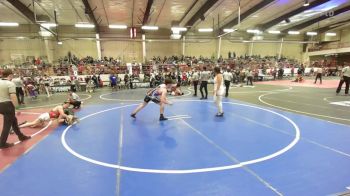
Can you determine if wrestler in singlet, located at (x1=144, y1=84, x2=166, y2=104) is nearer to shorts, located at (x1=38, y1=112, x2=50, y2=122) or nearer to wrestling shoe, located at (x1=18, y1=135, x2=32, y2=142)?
shorts, located at (x1=38, y1=112, x2=50, y2=122)

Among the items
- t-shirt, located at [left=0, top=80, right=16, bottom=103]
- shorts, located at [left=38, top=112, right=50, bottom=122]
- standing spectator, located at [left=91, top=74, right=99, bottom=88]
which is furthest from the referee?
standing spectator, located at [left=91, top=74, right=99, bottom=88]

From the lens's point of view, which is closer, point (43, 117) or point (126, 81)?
point (43, 117)

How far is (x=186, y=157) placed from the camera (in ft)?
15.3

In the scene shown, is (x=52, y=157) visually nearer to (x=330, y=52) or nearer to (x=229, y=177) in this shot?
(x=229, y=177)

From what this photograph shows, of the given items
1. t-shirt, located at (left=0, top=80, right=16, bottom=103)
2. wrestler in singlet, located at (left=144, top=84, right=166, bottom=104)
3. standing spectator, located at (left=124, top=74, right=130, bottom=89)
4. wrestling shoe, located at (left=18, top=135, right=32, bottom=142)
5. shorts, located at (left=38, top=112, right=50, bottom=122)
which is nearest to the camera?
t-shirt, located at (left=0, top=80, right=16, bottom=103)

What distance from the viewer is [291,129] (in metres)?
6.40

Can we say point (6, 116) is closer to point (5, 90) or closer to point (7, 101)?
point (7, 101)

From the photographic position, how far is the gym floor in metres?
3.56

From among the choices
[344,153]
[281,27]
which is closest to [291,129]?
[344,153]

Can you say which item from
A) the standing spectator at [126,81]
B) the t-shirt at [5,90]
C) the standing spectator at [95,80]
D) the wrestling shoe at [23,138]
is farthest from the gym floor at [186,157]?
the standing spectator at [95,80]

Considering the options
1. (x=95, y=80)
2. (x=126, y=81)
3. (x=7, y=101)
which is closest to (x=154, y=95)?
(x=7, y=101)

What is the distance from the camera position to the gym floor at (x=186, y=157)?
3561 millimetres

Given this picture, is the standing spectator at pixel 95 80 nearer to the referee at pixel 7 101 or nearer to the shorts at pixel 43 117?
the shorts at pixel 43 117

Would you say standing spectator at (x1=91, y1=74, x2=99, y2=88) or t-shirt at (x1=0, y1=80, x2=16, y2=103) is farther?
standing spectator at (x1=91, y1=74, x2=99, y2=88)
